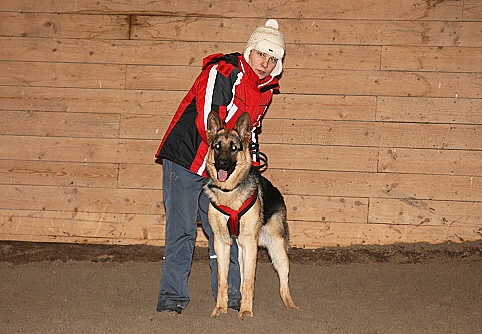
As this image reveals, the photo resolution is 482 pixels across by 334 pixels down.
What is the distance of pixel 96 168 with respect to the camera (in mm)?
6180

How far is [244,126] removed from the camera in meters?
4.17

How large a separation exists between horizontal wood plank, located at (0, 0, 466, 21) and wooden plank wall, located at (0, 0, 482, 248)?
0.01m

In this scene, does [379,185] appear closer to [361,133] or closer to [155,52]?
[361,133]

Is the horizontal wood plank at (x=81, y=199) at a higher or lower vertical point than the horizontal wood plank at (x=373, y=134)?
lower

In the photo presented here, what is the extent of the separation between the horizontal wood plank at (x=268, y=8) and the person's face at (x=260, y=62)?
1.82m

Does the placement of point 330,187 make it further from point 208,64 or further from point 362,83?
point 208,64

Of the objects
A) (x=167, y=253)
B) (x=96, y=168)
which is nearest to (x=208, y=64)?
(x=167, y=253)

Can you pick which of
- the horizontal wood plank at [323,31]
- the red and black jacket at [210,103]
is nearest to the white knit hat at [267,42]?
the red and black jacket at [210,103]

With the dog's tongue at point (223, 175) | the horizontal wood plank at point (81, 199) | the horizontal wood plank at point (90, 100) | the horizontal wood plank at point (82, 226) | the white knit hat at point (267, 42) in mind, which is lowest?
the horizontal wood plank at point (82, 226)

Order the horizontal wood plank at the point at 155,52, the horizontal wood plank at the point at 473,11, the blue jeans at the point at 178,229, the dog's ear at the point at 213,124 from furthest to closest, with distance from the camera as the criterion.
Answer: the horizontal wood plank at the point at 155,52
the horizontal wood plank at the point at 473,11
the blue jeans at the point at 178,229
the dog's ear at the point at 213,124

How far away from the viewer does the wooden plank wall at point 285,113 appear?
5934 mm

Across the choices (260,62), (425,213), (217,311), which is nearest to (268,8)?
(260,62)

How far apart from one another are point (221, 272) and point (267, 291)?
3.09 ft

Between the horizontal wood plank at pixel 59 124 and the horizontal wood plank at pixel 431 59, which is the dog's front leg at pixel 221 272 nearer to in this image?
the horizontal wood plank at pixel 59 124
